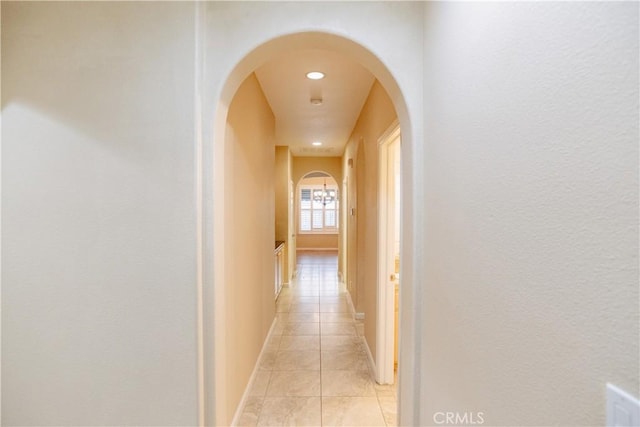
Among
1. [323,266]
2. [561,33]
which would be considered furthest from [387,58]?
[323,266]

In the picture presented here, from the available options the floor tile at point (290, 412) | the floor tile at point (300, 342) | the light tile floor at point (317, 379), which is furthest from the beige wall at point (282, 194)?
the floor tile at point (290, 412)

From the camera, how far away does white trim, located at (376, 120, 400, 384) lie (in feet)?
9.04

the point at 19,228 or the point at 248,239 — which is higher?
the point at 19,228

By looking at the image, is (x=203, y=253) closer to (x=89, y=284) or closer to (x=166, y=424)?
(x=89, y=284)

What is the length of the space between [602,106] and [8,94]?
2.19 m

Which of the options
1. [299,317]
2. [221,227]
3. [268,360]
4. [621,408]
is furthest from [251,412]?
[621,408]

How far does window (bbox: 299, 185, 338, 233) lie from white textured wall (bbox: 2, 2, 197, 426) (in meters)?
10.6

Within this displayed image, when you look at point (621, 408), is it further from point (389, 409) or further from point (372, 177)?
point (372, 177)

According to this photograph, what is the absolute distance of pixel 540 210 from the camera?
2.37ft

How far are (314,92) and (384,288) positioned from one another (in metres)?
2.06

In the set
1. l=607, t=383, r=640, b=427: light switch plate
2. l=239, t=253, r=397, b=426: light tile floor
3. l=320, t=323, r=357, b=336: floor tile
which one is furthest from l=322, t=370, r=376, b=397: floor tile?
l=607, t=383, r=640, b=427: light switch plate

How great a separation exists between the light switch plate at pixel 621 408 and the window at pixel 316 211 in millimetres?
11515

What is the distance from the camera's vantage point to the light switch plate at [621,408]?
0.52 meters

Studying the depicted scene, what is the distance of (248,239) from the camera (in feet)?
8.61
